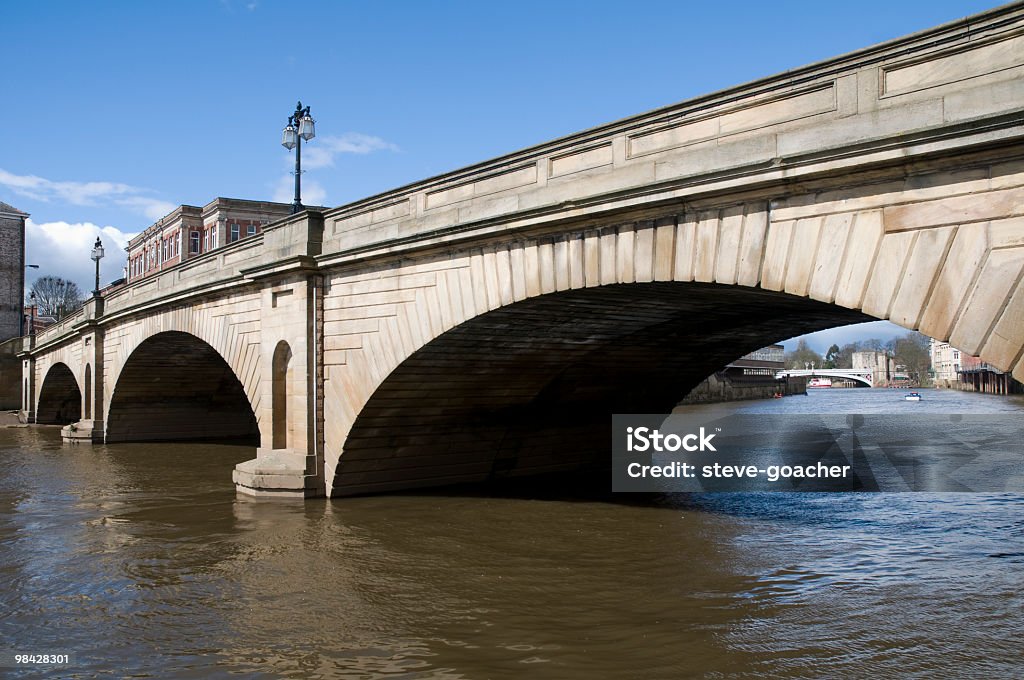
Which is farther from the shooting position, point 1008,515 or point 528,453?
point 528,453

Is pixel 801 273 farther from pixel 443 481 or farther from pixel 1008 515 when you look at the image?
pixel 443 481

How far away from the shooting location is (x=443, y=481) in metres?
16.4

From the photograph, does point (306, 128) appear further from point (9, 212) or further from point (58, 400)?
point (9, 212)

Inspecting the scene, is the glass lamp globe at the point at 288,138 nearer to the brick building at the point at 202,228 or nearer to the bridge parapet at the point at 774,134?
the bridge parapet at the point at 774,134

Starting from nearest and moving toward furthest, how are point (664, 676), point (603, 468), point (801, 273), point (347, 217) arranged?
point (664, 676) → point (801, 273) → point (347, 217) → point (603, 468)

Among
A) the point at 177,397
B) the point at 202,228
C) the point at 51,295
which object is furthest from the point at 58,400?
the point at 51,295

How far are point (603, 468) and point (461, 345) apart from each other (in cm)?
784

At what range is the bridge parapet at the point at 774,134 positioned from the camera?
23.1ft

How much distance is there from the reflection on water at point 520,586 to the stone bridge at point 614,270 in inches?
74.9

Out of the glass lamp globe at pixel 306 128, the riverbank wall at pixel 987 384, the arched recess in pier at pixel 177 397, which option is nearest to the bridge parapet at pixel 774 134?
the glass lamp globe at pixel 306 128

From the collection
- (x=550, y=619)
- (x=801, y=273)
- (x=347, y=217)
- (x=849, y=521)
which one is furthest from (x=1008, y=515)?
(x=347, y=217)

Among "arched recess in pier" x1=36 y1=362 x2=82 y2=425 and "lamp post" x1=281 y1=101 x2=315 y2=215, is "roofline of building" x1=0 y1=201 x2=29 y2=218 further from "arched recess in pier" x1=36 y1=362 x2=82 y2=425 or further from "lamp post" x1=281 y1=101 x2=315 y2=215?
"lamp post" x1=281 y1=101 x2=315 y2=215

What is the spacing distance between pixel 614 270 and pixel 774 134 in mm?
2435

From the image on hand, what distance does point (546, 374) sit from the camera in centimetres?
1593
